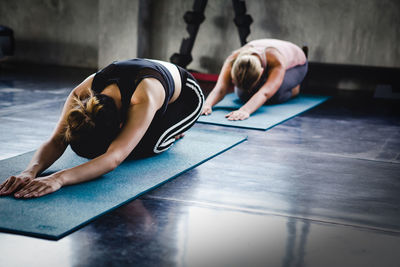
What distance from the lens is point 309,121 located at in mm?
3975

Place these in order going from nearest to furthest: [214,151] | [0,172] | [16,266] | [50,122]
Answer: [16,266], [0,172], [214,151], [50,122]

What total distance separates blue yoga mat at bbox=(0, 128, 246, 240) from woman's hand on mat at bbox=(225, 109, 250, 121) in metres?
0.81

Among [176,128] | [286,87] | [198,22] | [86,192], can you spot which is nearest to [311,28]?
[198,22]

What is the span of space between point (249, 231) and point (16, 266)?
2.53 feet

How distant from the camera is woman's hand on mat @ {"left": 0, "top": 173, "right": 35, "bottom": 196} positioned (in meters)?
1.96

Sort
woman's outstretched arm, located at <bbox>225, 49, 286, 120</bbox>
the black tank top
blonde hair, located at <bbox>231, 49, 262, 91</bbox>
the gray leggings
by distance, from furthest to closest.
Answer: the gray leggings < woman's outstretched arm, located at <bbox>225, 49, 286, 120</bbox> < blonde hair, located at <bbox>231, 49, 262, 91</bbox> < the black tank top

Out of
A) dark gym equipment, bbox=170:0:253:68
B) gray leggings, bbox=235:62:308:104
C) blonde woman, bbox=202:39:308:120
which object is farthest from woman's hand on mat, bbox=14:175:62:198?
dark gym equipment, bbox=170:0:253:68

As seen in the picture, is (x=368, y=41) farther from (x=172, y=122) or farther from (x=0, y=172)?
(x=0, y=172)

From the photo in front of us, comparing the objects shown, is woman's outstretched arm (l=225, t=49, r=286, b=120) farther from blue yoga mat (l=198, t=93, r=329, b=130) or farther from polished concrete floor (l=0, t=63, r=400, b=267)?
polished concrete floor (l=0, t=63, r=400, b=267)

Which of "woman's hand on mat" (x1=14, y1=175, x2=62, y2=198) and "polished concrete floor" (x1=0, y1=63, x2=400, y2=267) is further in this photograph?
"woman's hand on mat" (x1=14, y1=175, x2=62, y2=198)

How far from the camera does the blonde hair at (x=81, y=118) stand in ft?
6.42

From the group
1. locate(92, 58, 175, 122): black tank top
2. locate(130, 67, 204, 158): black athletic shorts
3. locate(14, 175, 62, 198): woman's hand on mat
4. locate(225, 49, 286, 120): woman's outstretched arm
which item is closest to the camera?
locate(14, 175, 62, 198): woman's hand on mat

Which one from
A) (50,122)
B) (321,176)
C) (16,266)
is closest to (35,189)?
(16,266)

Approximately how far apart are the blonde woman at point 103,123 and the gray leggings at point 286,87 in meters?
2.04
